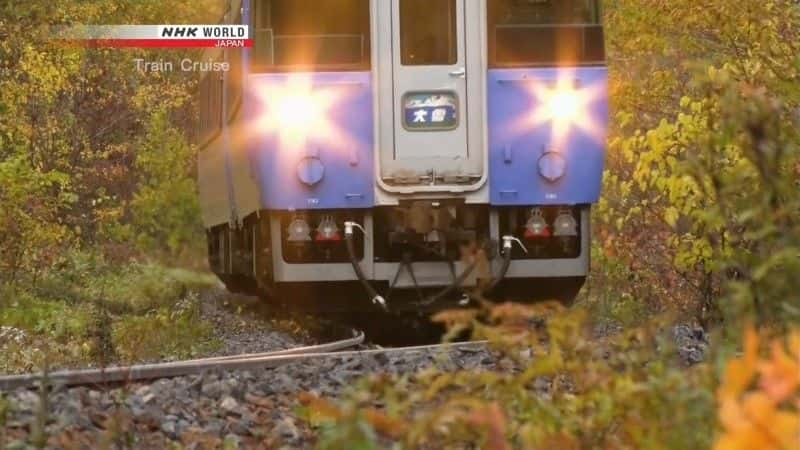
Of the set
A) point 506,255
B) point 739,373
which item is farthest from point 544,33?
point 739,373

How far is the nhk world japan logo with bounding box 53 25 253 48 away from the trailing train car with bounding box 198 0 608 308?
0.57 m

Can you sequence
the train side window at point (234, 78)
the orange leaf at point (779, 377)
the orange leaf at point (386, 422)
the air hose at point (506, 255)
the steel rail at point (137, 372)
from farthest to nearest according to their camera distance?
the train side window at point (234, 78) < the air hose at point (506, 255) < the steel rail at point (137, 372) < the orange leaf at point (386, 422) < the orange leaf at point (779, 377)

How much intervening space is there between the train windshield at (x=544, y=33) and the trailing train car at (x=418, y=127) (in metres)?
0.01

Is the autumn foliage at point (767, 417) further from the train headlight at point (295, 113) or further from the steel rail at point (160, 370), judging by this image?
the train headlight at point (295, 113)

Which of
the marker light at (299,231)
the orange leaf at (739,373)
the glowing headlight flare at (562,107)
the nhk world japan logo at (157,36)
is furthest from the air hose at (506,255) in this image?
the orange leaf at (739,373)

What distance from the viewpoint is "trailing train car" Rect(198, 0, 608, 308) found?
1075 centimetres

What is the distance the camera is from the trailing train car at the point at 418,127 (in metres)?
10.8

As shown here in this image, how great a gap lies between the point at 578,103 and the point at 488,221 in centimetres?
109

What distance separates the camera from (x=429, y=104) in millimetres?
10820

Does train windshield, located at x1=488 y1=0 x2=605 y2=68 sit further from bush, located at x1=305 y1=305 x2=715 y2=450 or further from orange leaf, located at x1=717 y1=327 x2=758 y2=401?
orange leaf, located at x1=717 y1=327 x2=758 y2=401

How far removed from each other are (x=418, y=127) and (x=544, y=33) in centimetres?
116

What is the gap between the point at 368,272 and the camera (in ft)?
36.0

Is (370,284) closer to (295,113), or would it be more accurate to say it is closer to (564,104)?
(295,113)

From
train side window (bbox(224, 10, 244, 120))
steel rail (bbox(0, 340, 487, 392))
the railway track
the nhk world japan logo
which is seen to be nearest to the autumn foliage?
steel rail (bbox(0, 340, 487, 392))
